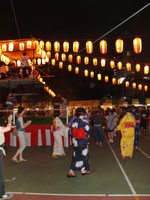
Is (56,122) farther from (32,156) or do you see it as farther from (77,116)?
(77,116)

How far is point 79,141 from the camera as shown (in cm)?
729

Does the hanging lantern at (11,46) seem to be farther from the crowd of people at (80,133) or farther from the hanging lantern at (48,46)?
the crowd of people at (80,133)

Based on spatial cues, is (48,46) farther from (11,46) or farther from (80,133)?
(80,133)

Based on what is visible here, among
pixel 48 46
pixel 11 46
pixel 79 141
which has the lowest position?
pixel 79 141

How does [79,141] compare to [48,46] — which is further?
[48,46]

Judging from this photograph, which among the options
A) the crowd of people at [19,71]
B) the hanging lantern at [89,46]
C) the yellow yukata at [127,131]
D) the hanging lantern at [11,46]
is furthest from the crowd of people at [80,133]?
the hanging lantern at [89,46]

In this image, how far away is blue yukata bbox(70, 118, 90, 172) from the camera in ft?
23.9

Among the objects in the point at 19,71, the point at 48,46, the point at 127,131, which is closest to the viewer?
the point at 127,131

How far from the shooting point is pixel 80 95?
61969 mm

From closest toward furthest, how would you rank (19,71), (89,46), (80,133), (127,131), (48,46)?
(80,133), (127,131), (19,71), (89,46), (48,46)

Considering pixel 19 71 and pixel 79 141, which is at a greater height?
pixel 19 71

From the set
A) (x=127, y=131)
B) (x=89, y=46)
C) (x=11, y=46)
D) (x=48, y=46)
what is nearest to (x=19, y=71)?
(x=11, y=46)

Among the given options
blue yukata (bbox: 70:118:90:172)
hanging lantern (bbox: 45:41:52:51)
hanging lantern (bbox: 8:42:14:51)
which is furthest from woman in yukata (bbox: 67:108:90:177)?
hanging lantern (bbox: 45:41:52:51)

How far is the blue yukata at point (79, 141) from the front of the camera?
7.28 metres
